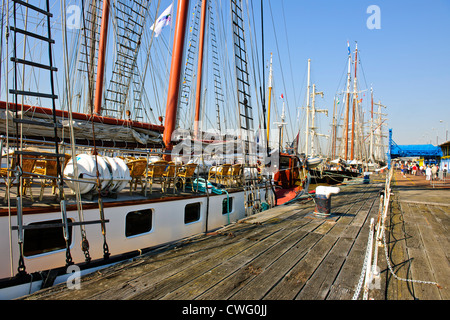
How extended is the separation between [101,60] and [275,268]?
1351 centimetres

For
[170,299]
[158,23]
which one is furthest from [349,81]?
[170,299]

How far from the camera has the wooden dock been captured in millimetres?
3000

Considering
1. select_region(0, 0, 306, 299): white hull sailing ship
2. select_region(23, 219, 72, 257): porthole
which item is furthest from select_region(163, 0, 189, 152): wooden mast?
select_region(23, 219, 72, 257): porthole

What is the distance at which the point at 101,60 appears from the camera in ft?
42.8

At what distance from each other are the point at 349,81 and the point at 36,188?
38677mm

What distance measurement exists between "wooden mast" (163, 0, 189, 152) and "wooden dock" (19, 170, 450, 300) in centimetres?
439

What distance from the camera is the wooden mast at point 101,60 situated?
12.9 metres

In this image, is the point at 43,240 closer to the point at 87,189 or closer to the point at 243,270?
the point at 87,189

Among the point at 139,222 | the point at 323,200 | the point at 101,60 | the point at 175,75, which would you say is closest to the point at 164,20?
the point at 101,60

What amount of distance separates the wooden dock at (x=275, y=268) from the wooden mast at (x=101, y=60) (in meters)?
10.7

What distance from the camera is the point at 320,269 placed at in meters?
3.68

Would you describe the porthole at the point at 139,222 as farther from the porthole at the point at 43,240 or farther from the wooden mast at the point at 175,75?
the wooden mast at the point at 175,75

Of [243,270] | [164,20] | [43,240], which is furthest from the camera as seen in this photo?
[164,20]

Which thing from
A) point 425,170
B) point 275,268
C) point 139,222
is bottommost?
point 425,170
